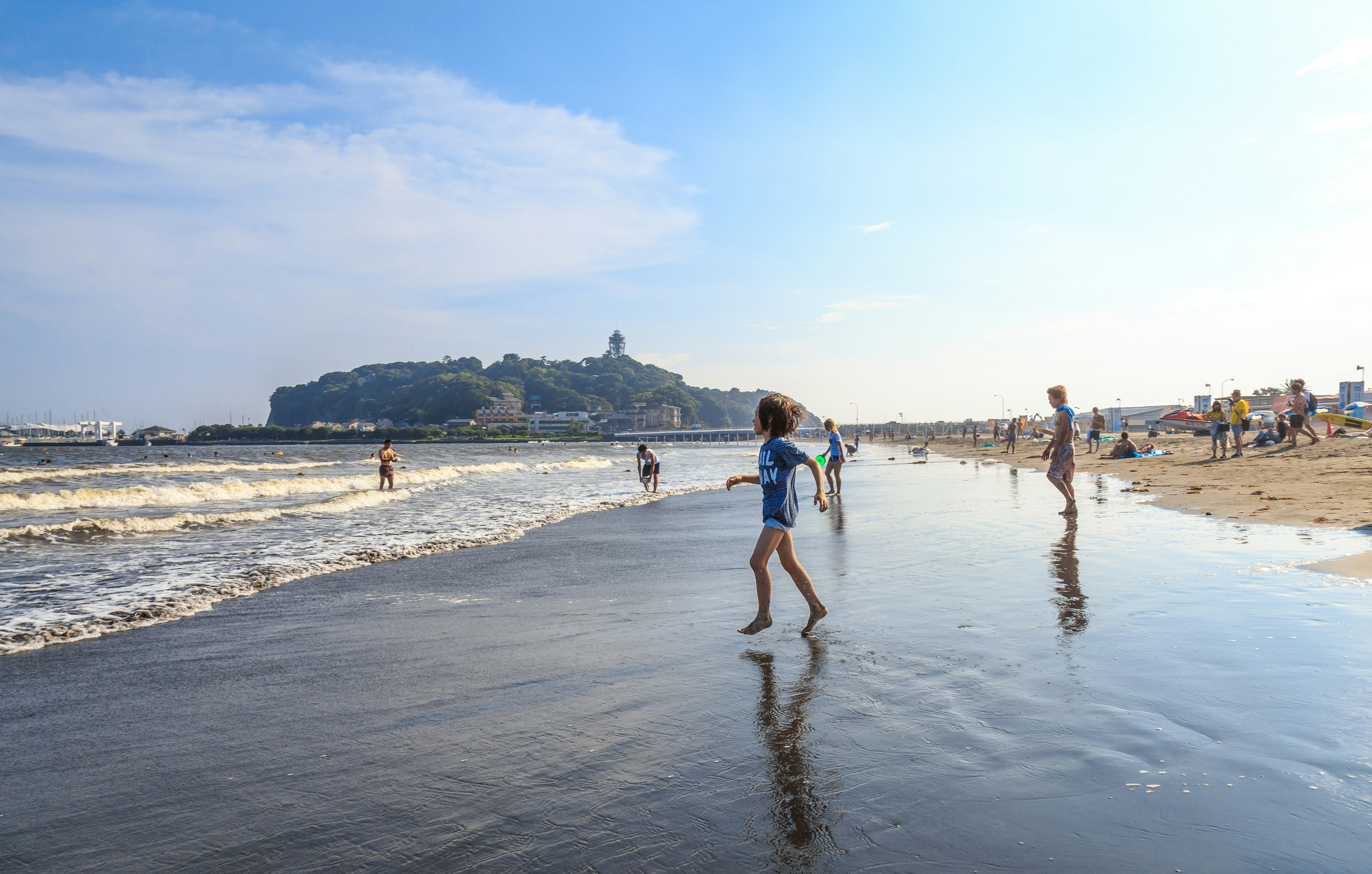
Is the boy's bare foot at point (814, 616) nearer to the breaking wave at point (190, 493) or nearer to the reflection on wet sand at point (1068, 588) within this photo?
the reflection on wet sand at point (1068, 588)

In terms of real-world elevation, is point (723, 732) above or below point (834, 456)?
below

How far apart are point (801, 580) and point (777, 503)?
2.15 ft

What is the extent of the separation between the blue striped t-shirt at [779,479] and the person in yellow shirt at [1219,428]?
76.7 ft

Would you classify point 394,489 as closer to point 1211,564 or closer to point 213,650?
point 213,650

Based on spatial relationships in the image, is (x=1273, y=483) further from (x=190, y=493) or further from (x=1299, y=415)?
(x=190, y=493)

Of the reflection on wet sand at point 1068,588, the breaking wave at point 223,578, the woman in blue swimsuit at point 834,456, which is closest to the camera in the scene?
the reflection on wet sand at point 1068,588

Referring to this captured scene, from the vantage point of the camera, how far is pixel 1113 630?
207 inches

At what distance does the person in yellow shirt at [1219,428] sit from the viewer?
23625 millimetres

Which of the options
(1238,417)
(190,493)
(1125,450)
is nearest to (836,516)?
(1238,417)

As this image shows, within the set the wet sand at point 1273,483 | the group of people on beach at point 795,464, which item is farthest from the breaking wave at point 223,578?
the wet sand at point 1273,483

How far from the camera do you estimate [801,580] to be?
572cm

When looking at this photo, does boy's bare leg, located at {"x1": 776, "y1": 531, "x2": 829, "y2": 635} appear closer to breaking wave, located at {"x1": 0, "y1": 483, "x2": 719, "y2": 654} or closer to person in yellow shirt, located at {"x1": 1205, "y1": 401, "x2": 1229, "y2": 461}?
breaking wave, located at {"x1": 0, "y1": 483, "x2": 719, "y2": 654}

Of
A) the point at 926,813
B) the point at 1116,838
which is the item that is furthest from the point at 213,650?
the point at 1116,838

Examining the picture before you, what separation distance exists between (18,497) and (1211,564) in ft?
112
